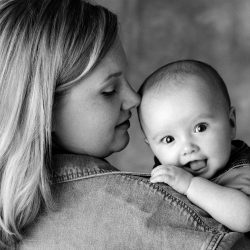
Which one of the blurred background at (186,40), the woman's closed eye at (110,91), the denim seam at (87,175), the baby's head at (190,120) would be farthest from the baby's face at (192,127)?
the blurred background at (186,40)

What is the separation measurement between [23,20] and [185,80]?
1.40 feet

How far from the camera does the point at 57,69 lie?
60.0 inches

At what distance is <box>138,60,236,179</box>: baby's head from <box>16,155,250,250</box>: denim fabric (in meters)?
0.20

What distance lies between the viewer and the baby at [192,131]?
1505 mm

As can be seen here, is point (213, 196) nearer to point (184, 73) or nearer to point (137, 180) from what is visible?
point (137, 180)

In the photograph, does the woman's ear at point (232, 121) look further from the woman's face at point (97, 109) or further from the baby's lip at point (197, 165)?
the woman's face at point (97, 109)

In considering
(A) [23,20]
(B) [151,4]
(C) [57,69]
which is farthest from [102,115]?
(B) [151,4]

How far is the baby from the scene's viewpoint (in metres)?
1.50

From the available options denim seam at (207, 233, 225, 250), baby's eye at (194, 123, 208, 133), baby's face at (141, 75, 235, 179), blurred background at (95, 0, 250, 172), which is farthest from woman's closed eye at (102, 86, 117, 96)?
blurred background at (95, 0, 250, 172)

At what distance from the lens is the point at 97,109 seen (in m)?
1.62

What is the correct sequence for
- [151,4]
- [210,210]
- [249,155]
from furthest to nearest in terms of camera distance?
[151,4]
[249,155]
[210,210]

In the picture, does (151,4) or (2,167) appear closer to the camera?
(2,167)

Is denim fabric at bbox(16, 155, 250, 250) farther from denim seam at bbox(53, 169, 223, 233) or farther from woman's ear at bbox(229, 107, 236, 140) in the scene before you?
woman's ear at bbox(229, 107, 236, 140)

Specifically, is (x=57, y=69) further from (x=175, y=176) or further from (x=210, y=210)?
(x=210, y=210)
